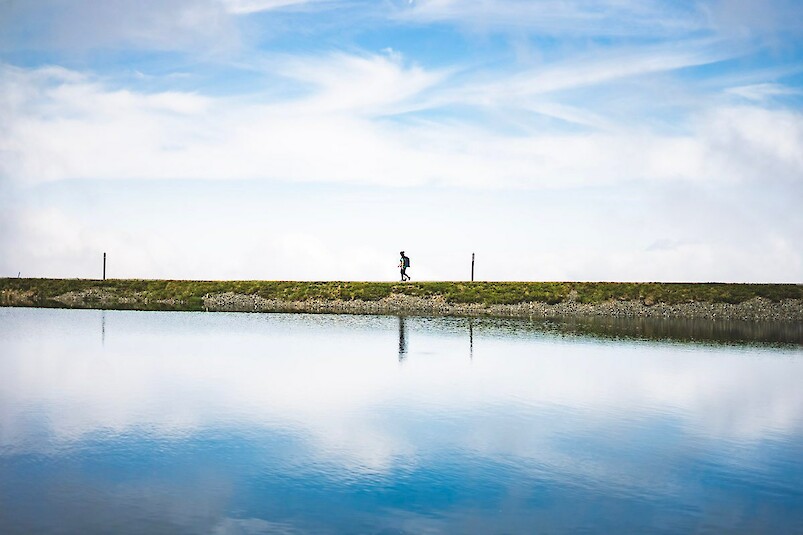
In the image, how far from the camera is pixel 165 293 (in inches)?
3489

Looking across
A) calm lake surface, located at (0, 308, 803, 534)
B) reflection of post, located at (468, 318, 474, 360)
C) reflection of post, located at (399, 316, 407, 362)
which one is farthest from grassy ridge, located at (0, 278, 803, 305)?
calm lake surface, located at (0, 308, 803, 534)

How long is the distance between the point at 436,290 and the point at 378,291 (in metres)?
6.48

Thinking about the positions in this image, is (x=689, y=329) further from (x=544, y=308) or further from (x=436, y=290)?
(x=436, y=290)

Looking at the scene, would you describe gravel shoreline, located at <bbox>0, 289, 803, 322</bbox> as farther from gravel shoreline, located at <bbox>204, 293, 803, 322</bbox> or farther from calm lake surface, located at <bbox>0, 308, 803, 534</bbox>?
calm lake surface, located at <bbox>0, 308, 803, 534</bbox>

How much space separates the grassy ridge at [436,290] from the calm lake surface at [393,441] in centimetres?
3848

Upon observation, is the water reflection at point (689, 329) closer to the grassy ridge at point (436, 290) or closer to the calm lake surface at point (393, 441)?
the grassy ridge at point (436, 290)

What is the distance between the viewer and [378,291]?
83438mm

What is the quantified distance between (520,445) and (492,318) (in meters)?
49.8

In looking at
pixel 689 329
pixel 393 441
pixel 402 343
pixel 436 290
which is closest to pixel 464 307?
pixel 436 290

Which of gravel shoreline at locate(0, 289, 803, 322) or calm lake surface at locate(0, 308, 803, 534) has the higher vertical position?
gravel shoreline at locate(0, 289, 803, 322)

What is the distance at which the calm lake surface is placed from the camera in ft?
50.0

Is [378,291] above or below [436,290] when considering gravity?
below

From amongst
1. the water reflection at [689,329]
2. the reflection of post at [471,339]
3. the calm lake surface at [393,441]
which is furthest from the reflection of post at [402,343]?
the water reflection at [689,329]

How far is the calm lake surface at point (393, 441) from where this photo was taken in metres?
15.2
